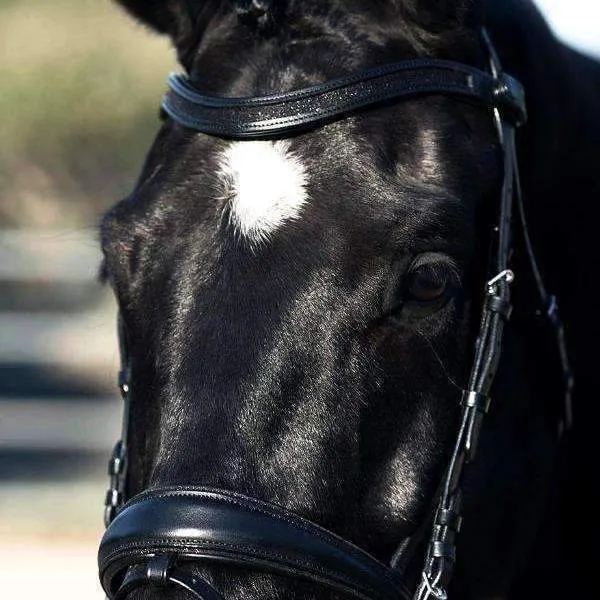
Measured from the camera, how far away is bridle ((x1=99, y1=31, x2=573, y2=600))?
210 cm

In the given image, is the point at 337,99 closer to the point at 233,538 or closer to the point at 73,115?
the point at 233,538

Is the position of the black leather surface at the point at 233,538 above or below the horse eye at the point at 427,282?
below

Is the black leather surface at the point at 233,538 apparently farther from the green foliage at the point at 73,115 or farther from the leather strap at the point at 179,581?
the green foliage at the point at 73,115

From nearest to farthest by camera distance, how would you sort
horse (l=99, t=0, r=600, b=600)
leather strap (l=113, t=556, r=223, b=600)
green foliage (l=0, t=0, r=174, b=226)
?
leather strap (l=113, t=556, r=223, b=600) → horse (l=99, t=0, r=600, b=600) → green foliage (l=0, t=0, r=174, b=226)

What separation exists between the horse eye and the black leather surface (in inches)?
19.4

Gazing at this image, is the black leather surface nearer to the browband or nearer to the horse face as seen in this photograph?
the horse face

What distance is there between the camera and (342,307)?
225cm

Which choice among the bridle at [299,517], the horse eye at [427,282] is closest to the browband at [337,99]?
the bridle at [299,517]

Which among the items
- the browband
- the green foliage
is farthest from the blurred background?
the green foliage

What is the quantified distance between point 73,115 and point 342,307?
12123mm

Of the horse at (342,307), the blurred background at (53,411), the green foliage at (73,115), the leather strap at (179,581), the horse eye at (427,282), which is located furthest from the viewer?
the green foliage at (73,115)

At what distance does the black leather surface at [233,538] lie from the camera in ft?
6.88

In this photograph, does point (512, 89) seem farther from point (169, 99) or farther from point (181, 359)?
point (181, 359)

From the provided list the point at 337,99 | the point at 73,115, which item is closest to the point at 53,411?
the point at 337,99
